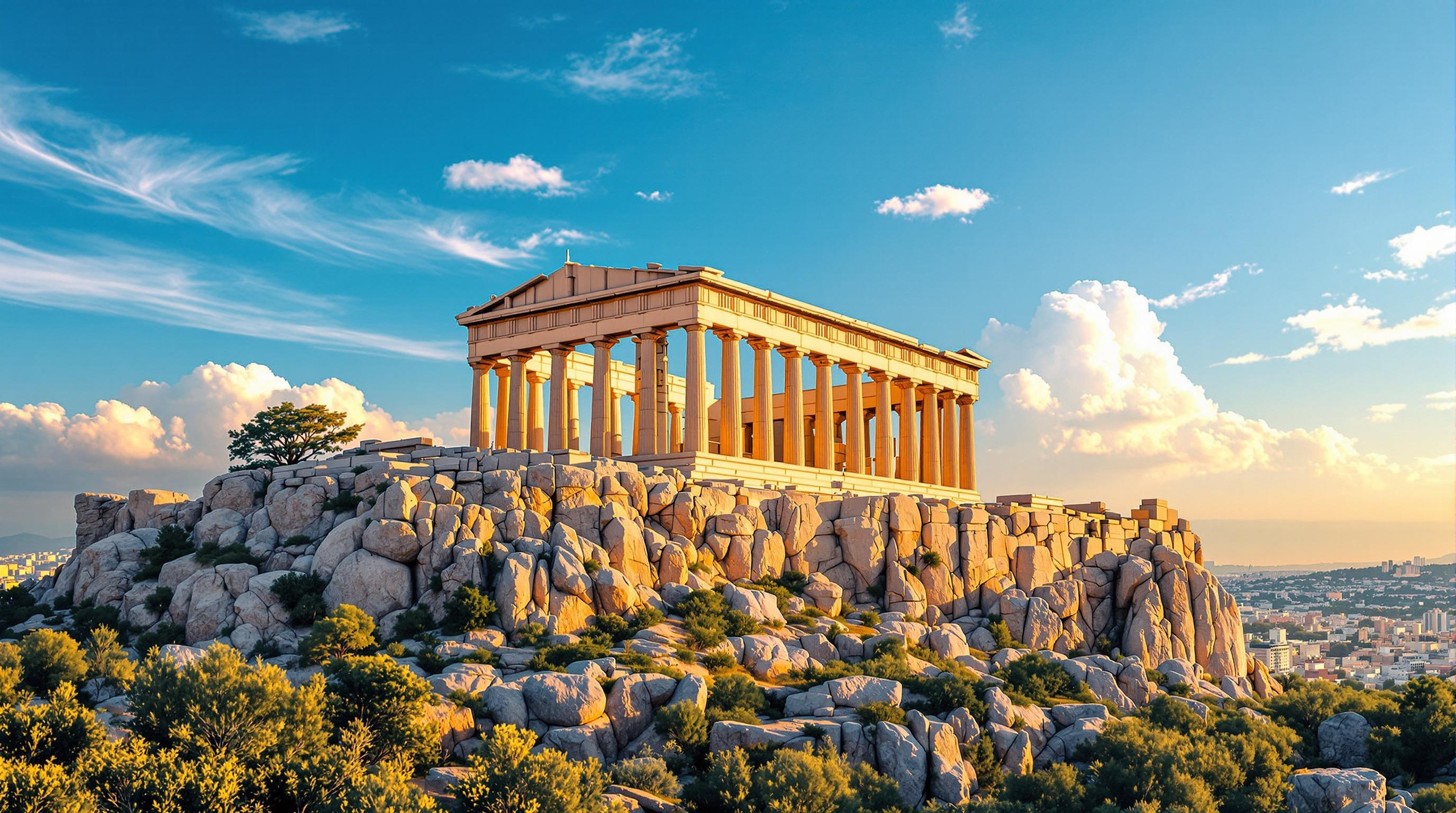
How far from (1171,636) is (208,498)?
172 ft

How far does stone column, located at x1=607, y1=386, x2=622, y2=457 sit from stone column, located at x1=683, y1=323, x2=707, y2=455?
6620 mm

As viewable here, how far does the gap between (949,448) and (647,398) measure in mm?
33878

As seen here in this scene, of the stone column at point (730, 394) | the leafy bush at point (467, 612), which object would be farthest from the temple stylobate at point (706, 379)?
the leafy bush at point (467, 612)

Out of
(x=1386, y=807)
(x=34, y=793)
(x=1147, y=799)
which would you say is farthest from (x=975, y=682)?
(x=34, y=793)

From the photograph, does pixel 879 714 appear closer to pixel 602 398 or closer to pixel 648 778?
pixel 648 778

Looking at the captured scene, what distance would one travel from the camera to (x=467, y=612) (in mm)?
47938

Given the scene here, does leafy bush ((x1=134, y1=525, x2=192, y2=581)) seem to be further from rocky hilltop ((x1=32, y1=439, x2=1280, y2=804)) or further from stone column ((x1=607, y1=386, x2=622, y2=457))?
stone column ((x1=607, y1=386, x2=622, y2=457))

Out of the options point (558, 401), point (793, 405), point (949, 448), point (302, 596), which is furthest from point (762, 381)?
point (302, 596)

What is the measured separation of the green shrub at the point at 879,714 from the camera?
4272cm

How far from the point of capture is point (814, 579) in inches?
2351

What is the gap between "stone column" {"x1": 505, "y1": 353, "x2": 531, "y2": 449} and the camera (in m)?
81.9

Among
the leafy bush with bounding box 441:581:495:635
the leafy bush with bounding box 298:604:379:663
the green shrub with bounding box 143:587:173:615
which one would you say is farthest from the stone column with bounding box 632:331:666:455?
the green shrub with bounding box 143:587:173:615

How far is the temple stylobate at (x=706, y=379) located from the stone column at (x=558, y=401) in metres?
0.10

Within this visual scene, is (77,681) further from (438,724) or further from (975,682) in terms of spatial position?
(975,682)
